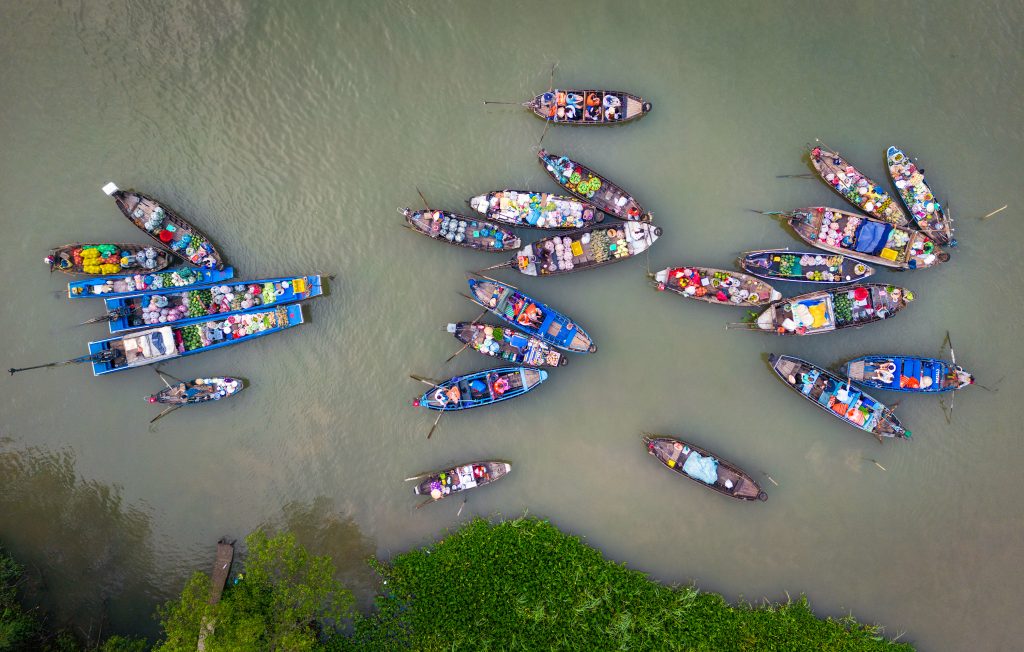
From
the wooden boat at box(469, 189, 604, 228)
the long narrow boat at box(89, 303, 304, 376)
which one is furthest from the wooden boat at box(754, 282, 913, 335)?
the long narrow boat at box(89, 303, 304, 376)

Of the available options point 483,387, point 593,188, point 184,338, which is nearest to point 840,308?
point 593,188

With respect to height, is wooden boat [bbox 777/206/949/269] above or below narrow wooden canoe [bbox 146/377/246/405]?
above

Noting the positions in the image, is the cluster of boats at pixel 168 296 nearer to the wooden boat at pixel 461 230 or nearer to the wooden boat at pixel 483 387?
the wooden boat at pixel 461 230

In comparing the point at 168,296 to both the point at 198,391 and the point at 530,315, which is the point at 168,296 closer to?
the point at 198,391

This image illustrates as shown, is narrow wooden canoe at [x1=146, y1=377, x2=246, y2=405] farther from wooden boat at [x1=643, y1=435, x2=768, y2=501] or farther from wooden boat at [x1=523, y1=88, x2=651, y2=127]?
wooden boat at [x1=643, y1=435, x2=768, y2=501]

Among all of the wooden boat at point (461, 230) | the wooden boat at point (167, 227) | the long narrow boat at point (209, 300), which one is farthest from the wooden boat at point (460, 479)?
the wooden boat at point (167, 227)
